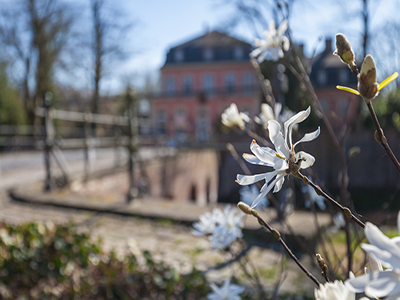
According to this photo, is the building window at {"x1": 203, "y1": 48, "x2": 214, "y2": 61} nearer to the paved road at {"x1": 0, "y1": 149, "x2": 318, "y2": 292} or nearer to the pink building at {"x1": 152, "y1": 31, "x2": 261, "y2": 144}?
the pink building at {"x1": 152, "y1": 31, "x2": 261, "y2": 144}

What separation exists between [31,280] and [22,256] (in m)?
0.14

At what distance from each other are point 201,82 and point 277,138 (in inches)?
1216

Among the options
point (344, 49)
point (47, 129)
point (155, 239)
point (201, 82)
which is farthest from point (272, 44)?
point (201, 82)

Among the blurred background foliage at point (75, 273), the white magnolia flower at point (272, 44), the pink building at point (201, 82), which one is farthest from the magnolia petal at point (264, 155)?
the pink building at point (201, 82)

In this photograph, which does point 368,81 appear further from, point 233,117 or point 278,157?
point 233,117

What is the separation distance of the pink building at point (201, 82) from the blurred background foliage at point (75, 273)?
24.5 m

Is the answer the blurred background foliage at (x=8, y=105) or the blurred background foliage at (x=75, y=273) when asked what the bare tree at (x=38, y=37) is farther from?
the blurred background foliage at (x=75, y=273)

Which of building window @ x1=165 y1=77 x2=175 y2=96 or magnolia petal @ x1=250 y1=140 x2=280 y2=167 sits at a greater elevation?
building window @ x1=165 y1=77 x2=175 y2=96

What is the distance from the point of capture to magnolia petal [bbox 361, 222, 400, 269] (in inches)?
14.0

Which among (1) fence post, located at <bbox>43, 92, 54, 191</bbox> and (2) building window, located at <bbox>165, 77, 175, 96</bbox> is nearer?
(1) fence post, located at <bbox>43, 92, 54, 191</bbox>

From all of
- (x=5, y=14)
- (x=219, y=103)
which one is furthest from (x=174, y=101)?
(x=5, y=14)

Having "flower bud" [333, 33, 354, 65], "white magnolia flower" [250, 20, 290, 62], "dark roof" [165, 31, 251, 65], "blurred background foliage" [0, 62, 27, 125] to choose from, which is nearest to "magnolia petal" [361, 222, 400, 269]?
"flower bud" [333, 33, 354, 65]

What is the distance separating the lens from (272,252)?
2.83 meters

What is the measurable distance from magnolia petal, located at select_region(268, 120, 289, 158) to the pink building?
25.9 meters
